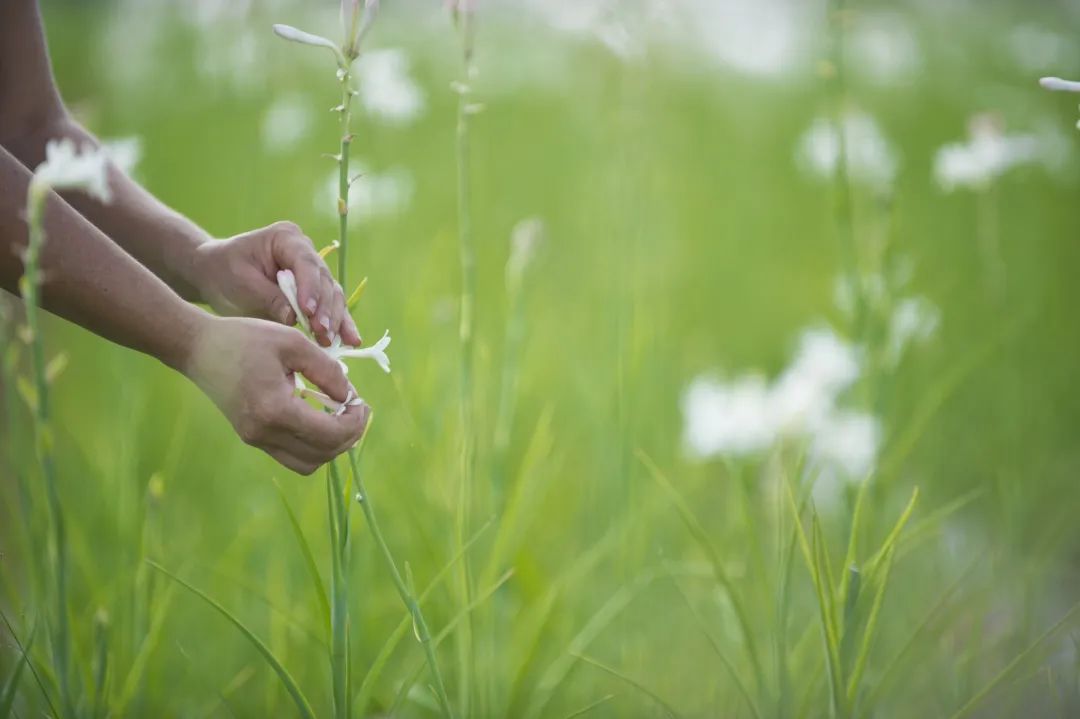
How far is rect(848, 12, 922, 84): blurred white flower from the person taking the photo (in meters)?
3.95

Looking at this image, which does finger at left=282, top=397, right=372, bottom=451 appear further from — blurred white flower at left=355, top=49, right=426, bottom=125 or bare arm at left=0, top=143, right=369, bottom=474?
blurred white flower at left=355, top=49, right=426, bottom=125

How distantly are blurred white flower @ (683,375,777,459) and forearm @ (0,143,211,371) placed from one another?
734mm

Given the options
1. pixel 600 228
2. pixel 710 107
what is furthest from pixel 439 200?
pixel 710 107

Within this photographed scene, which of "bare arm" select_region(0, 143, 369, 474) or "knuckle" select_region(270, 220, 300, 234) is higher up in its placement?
"knuckle" select_region(270, 220, 300, 234)

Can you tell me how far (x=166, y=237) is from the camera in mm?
870

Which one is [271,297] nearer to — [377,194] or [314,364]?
[314,364]

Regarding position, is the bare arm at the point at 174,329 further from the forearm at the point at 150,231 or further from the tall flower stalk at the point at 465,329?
the tall flower stalk at the point at 465,329

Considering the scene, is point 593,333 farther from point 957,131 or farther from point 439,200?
point 957,131

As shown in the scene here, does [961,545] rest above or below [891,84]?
below

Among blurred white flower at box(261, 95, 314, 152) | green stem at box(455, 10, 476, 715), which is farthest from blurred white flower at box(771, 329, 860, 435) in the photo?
blurred white flower at box(261, 95, 314, 152)

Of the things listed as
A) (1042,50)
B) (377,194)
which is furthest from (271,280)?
(1042,50)

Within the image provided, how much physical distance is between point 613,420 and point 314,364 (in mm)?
839

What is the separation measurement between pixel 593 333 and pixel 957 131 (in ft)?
6.01

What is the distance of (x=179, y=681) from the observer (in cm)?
136
